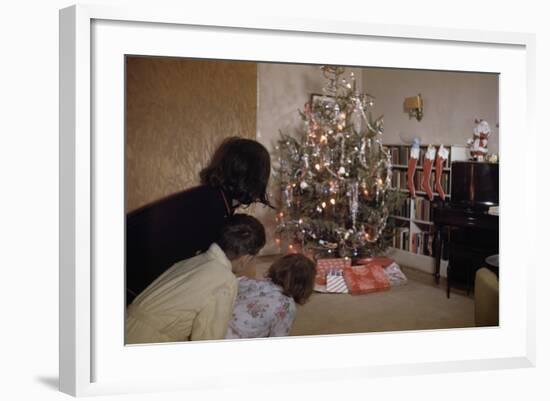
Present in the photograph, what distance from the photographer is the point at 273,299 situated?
3037 mm

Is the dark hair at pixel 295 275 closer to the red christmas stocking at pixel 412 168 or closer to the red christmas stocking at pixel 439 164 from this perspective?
the red christmas stocking at pixel 412 168

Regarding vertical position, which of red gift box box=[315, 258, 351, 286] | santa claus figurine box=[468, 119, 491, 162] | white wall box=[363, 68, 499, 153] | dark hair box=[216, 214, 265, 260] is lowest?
red gift box box=[315, 258, 351, 286]

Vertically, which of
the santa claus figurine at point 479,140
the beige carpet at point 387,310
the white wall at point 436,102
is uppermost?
the white wall at point 436,102

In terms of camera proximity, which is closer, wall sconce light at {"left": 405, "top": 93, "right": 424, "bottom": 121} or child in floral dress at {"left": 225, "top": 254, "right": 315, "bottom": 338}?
child in floral dress at {"left": 225, "top": 254, "right": 315, "bottom": 338}

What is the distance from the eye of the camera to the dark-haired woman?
279 centimetres

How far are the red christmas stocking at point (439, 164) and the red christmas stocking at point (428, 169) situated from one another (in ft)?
0.13

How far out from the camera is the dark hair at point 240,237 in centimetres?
295

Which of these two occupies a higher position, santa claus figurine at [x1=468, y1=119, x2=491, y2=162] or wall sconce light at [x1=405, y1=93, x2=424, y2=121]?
wall sconce light at [x1=405, y1=93, x2=424, y2=121]

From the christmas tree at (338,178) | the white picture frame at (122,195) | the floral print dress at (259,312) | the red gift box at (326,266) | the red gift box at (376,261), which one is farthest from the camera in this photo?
the red gift box at (376,261)

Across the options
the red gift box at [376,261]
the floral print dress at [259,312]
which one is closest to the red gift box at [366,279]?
the red gift box at [376,261]

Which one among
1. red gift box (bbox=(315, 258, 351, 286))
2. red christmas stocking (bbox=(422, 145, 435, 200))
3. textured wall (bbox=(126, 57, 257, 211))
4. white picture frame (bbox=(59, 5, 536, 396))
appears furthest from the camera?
red christmas stocking (bbox=(422, 145, 435, 200))

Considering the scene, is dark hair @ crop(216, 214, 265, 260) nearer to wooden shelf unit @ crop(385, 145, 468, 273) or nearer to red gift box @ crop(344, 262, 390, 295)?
red gift box @ crop(344, 262, 390, 295)

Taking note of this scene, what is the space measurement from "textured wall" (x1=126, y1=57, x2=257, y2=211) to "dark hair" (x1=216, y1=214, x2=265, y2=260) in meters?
0.28

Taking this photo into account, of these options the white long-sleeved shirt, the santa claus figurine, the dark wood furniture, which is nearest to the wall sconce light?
the santa claus figurine
